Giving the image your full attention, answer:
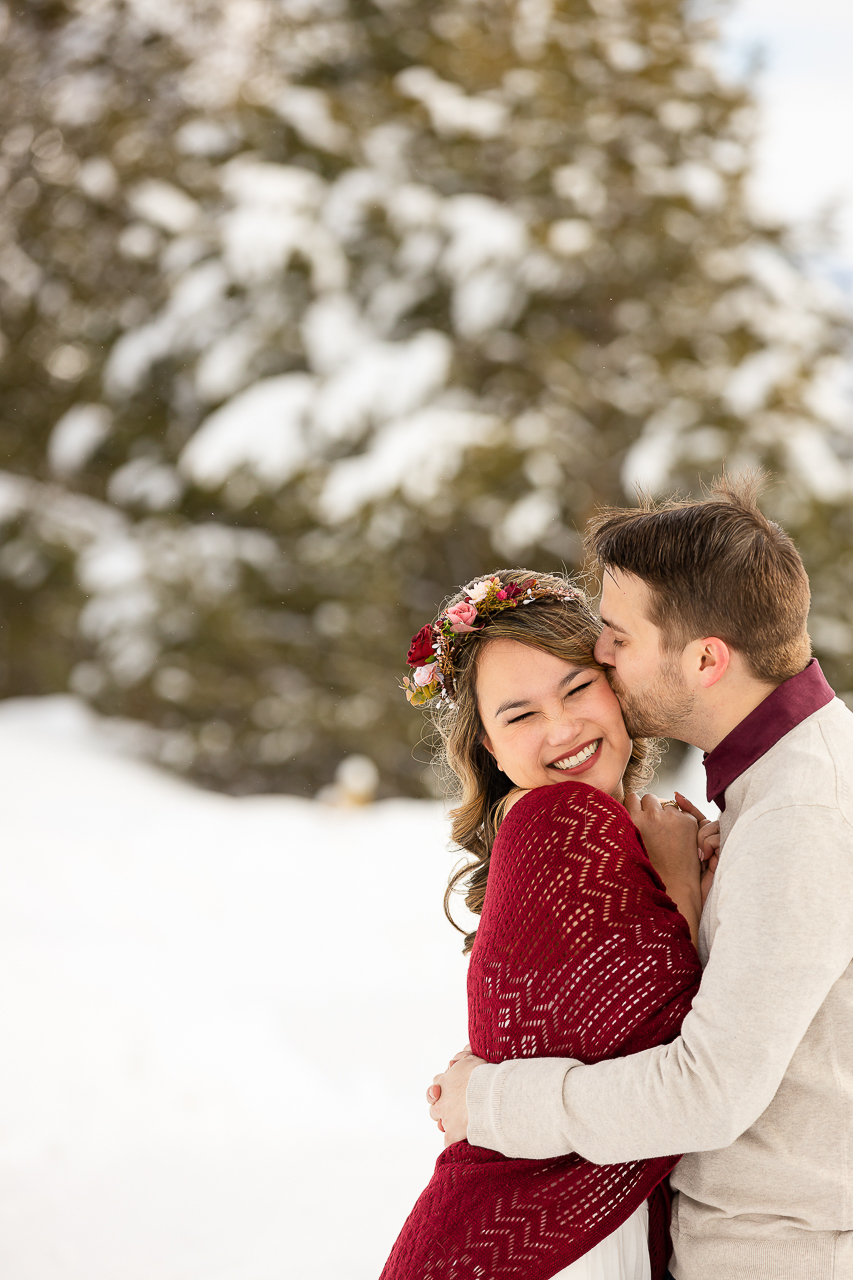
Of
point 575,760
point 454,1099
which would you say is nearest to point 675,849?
point 575,760

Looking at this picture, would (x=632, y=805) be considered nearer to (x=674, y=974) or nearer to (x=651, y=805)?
(x=651, y=805)

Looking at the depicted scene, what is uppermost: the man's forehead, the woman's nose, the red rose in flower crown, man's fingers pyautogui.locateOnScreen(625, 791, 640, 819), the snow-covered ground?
the man's forehead

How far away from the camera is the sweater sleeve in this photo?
107cm

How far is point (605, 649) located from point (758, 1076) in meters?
0.57

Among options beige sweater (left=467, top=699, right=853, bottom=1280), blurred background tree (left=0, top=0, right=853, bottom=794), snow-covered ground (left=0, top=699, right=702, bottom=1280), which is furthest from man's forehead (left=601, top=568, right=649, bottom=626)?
blurred background tree (left=0, top=0, right=853, bottom=794)

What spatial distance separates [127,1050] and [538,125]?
563 centimetres

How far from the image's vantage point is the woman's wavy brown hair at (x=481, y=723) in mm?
1607

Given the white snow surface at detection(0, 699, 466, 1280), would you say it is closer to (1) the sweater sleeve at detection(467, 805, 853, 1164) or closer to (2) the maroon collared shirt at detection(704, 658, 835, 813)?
(1) the sweater sleeve at detection(467, 805, 853, 1164)

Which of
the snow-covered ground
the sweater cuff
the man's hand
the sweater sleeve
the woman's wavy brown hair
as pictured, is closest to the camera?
the sweater sleeve

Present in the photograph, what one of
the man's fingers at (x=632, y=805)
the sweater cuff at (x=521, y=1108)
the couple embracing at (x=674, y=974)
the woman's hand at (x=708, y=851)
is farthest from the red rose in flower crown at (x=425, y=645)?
the sweater cuff at (x=521, y=1108)

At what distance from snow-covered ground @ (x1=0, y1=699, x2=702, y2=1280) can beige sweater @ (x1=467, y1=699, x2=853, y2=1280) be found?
1909mm

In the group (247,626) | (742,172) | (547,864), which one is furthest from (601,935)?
(742,172)

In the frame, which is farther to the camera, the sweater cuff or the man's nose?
the man's nose

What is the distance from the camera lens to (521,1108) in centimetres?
123
